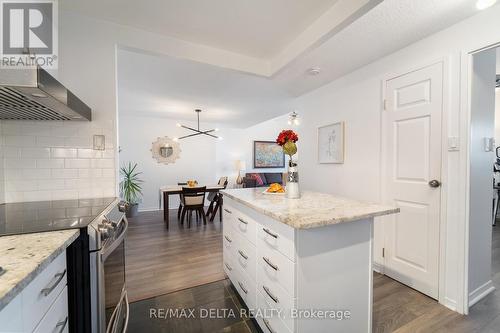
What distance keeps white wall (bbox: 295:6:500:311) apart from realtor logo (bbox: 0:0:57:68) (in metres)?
2.66

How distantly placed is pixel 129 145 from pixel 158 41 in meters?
3.73

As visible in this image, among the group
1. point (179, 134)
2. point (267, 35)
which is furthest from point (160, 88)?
point (179, 134)

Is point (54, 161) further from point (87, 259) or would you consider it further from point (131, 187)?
point (131, 187)

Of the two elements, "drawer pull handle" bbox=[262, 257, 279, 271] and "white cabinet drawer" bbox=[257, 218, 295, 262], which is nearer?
"white cabinet drawer" bbox=[257, 218, 295, 262]

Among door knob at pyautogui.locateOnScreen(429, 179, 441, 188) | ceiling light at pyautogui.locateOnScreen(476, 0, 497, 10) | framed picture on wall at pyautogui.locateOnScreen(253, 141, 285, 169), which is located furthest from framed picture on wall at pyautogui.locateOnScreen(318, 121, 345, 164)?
framed picture on wall at pyautogui.locateOnScreen(253, 141, 285, 169)

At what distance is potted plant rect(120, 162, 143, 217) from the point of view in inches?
173

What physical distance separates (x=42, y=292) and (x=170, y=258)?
199 cm

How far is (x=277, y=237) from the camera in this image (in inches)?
45.1

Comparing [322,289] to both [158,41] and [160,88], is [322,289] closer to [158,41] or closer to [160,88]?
[158,41]

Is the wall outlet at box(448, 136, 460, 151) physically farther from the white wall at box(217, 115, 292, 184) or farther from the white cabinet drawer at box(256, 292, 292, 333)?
the white wall at box(217, 115, 292, 184)

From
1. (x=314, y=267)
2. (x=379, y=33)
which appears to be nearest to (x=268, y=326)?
(x=314, y=267)

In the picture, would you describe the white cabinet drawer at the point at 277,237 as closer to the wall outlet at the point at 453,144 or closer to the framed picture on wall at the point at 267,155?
the wall outlet at the point at 453,144

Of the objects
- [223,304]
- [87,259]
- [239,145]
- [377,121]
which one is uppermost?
[239,145]

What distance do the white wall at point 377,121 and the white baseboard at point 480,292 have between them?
18 centimetres
